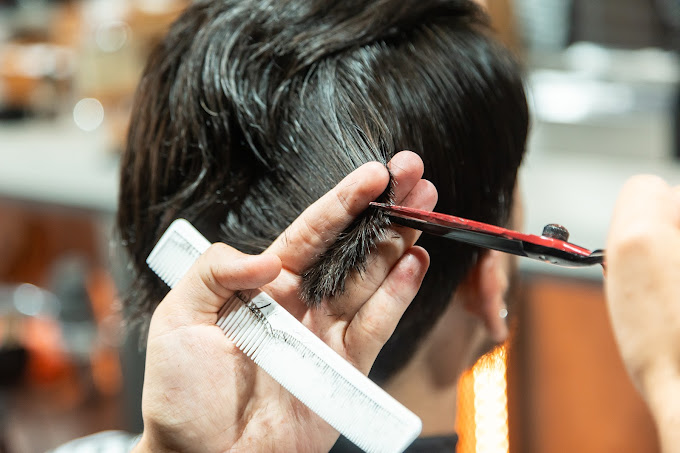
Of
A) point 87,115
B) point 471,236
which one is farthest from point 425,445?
point 87,115

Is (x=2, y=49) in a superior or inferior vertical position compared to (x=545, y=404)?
superior

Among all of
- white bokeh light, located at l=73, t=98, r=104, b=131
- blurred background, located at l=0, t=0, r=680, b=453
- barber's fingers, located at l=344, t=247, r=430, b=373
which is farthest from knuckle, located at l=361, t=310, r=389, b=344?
white bokeh light, located at l=73, t=98, r=104, b=131

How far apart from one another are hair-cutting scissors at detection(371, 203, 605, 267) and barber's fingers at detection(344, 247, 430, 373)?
1.6 inches

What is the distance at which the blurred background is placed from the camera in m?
0.99

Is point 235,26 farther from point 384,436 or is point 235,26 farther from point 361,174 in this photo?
point 384,436

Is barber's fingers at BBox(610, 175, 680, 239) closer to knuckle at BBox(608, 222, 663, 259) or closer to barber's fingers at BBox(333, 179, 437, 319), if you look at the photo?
knuckle at BBox(608, 222, 663, 259)

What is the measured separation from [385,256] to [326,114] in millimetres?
130

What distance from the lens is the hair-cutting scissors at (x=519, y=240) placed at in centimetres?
43

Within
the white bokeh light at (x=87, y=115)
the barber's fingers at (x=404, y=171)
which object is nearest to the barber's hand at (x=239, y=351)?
the barber's fingers at (x=404, y=171)

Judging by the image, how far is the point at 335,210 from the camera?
18.6 inches

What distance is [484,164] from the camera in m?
0.58

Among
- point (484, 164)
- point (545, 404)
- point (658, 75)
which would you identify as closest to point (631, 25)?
point (658, 75)

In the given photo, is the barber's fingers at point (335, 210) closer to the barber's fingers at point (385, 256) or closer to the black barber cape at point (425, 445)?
the barber's fingers at point (385, 256)

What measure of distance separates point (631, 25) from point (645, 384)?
4.55 ft
